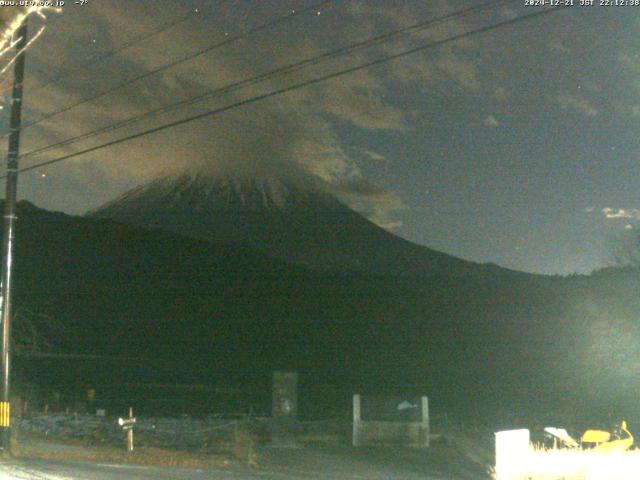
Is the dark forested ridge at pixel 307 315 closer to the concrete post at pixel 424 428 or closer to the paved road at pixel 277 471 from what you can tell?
the concrete post at pixel 424 428

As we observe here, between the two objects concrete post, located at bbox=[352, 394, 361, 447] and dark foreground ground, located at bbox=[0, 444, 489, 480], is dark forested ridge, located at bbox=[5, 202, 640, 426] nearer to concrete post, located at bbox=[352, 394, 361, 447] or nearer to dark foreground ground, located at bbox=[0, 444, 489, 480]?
concrete post, located at bbox=[352, 394, 361, 447]

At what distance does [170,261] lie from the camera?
4107 inches

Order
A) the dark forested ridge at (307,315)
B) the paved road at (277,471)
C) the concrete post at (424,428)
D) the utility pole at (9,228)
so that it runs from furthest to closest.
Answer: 1. the dark forested ridge at (307,315)
2. the concrete post at (424,428)
3. the utility pole at (9,228)
4. the paved road at (277,471)

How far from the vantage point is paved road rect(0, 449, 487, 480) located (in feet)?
44.3

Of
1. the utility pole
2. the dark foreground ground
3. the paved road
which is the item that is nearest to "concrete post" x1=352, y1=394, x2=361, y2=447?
the dark foreground ground

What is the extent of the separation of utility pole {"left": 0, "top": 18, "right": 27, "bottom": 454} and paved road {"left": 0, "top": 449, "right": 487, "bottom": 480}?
119 centimetres

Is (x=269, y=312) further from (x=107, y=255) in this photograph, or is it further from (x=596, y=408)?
(x=596, y=408)

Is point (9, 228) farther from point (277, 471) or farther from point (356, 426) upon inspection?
point (356, 426)

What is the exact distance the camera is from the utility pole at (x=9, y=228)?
16703mm

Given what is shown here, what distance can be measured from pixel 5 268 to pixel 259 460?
6.62 m

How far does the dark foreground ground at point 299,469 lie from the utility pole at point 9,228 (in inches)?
40.5

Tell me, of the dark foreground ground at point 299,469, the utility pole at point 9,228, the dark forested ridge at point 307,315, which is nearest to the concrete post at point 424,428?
the dark foreground ground at point 299,469

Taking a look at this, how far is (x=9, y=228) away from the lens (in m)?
17.2

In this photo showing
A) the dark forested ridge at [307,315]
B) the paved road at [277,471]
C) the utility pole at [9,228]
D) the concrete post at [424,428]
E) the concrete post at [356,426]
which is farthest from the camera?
the dark forested ridge at [307,315]
